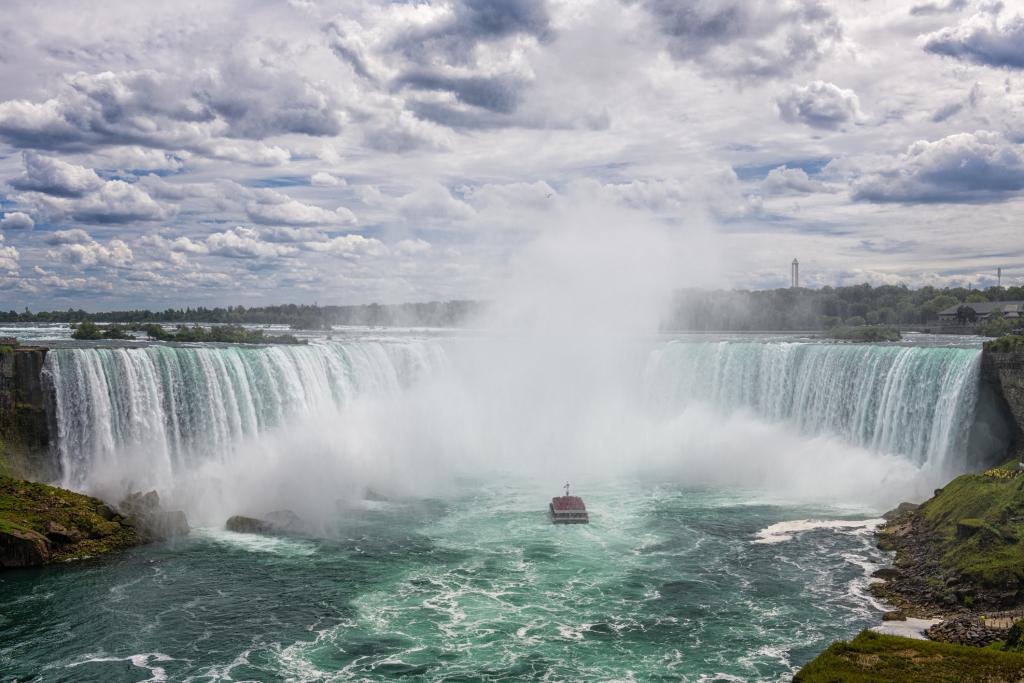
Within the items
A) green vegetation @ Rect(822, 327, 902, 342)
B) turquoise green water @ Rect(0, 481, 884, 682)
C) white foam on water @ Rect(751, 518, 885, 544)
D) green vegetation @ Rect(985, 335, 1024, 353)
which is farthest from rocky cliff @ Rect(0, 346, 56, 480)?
green vegetation @ Rect(822, 327, 902, 342)

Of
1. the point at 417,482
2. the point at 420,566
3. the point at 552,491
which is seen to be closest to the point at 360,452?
the point at 417,482

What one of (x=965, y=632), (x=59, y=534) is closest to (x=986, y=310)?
(x=965, y=632)

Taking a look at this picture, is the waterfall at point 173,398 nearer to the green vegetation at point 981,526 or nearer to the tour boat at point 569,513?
the tour boat at point 569,513

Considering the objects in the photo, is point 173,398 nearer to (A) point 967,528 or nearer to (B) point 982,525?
(A) point 967,528

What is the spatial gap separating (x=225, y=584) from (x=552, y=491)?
17420 mm

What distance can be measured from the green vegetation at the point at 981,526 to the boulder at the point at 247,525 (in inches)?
884

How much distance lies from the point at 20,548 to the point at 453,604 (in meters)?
14.4

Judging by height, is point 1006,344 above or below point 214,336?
below

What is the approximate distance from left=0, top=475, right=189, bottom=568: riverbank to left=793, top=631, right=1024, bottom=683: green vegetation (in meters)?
22.7

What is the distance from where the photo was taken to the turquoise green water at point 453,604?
17938 mm

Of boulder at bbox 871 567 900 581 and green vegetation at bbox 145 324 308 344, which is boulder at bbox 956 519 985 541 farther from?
green vegetation at bbox 145 324 308 344

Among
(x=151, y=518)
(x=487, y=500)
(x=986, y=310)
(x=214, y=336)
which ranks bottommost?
(x=487, y=500)

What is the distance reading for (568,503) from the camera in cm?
3094

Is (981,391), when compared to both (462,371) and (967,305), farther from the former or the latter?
(967,305)
